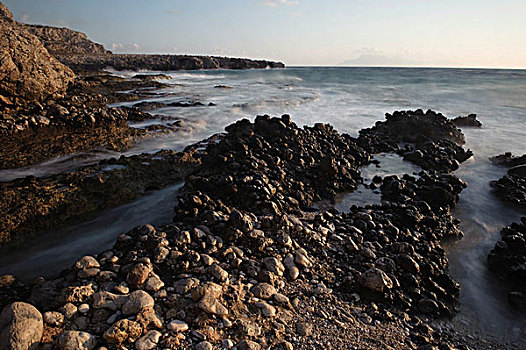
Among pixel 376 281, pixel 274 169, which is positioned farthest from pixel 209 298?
pixel 274 169

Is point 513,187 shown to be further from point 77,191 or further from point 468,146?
point 77,191

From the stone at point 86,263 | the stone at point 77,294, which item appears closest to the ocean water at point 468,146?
the stone at point 86,263

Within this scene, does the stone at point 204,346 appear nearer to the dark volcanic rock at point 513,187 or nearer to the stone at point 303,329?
the stone at point 303,329

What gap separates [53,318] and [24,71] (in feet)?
44.7

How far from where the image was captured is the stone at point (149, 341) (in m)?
2.48

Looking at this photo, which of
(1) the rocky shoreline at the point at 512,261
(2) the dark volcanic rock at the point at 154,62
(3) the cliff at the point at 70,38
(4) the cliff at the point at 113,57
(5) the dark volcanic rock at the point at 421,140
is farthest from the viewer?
(3) the cliff at the point at 70,38

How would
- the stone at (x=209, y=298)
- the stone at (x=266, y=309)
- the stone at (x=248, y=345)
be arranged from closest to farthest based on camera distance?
the stone at (x=248, y=345) < the stone at (x=209, y=298) < the stone at (x=266, y=309)

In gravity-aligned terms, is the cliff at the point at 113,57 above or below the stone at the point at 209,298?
above

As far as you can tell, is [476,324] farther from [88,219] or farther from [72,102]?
[72,102]

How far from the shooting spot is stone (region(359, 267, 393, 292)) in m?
3.78

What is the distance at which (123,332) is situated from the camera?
2537 mm

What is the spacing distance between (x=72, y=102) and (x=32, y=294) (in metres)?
12.0

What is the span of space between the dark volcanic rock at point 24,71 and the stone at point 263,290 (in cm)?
1275

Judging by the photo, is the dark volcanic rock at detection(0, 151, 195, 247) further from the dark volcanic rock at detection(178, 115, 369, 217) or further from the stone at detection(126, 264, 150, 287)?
the stone at detection(126, 264, 150, 287)
